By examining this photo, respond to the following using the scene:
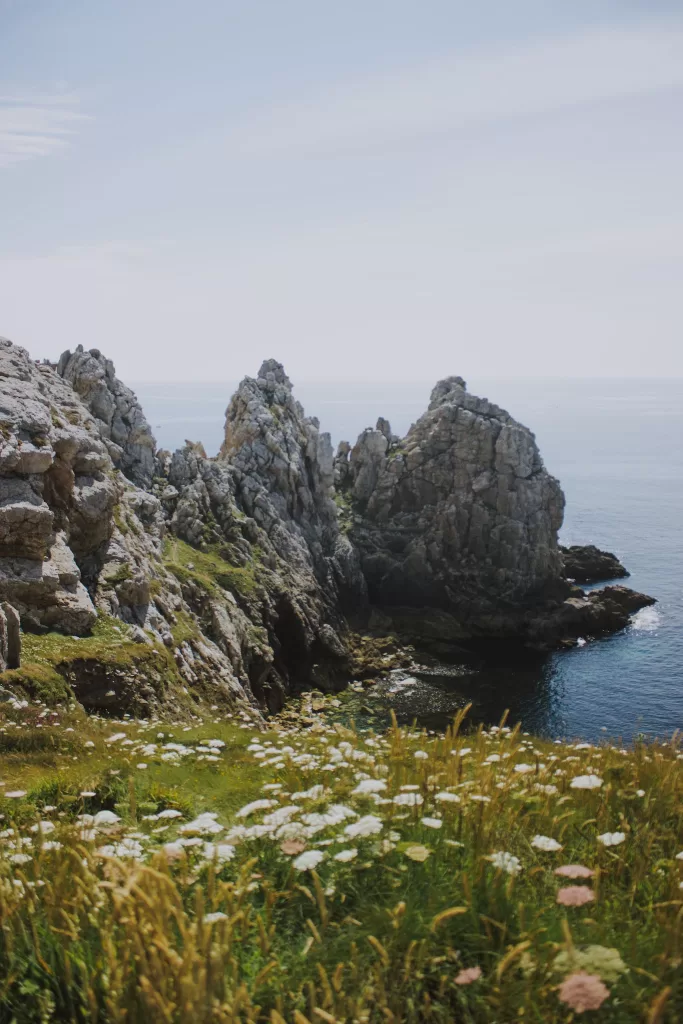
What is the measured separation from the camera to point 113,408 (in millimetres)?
67000

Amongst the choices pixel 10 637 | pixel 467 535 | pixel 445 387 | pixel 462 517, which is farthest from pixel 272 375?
pixel 10 637

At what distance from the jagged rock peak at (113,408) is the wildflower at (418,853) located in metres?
62.4

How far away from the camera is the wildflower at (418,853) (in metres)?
4.86

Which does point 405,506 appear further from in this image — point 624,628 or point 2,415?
point 2,415

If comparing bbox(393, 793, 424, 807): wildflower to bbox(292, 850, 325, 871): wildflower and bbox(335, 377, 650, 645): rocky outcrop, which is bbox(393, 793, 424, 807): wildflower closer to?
bbox(292, 850, 325, 871): wildflower

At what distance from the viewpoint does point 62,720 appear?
58.8 ft

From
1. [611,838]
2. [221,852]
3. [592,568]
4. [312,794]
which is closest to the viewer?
[611,838]

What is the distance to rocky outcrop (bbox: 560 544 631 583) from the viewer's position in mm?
107812

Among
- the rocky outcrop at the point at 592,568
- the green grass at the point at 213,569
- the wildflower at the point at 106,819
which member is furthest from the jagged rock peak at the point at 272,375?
the wildflower at the point at 106,819

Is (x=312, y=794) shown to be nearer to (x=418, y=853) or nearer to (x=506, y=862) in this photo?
(x=418, y=853)

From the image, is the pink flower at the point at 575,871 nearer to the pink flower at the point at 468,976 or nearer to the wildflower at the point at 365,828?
the pink flower at the point at 468,976

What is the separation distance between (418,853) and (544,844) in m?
1.00

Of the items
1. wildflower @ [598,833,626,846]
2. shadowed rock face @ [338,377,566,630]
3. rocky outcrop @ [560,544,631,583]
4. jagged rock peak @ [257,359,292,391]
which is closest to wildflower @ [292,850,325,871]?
wildflower @ [598,833,626,846]

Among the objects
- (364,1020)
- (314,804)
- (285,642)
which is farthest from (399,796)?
(285,642)
